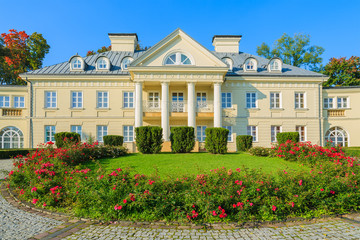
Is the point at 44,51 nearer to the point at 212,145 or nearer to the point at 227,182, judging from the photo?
the point at 212,145

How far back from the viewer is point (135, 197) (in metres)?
5.46

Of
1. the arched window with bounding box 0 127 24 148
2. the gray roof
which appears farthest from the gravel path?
the arched window with bounding box 0 127 24 148

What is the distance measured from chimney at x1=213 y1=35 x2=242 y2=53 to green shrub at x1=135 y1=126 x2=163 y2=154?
706 inches

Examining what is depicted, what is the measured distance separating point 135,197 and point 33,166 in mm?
5096

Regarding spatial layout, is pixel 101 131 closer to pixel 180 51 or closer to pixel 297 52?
pixel 180 51

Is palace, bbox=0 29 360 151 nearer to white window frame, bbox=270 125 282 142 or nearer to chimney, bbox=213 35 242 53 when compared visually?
white window frame, bbox=270 125 282 142

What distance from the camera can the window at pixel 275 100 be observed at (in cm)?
2228

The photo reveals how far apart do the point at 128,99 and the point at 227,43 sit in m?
13.8

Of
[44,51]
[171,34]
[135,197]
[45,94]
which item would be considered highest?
[44,51]

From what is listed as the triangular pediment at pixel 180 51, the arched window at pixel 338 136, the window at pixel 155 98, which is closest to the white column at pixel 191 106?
the triangular pediment at pixel 180 51

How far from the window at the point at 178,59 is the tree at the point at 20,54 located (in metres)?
23.4

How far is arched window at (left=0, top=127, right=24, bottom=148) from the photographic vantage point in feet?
A: 70.8

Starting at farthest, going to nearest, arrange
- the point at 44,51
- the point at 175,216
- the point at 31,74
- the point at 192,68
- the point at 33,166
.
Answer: the point at 44,51
the point at 31,74
the point at 192,68
the point at 33,166
the point at 175,216

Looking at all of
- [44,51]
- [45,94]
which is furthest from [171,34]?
[44,51]
